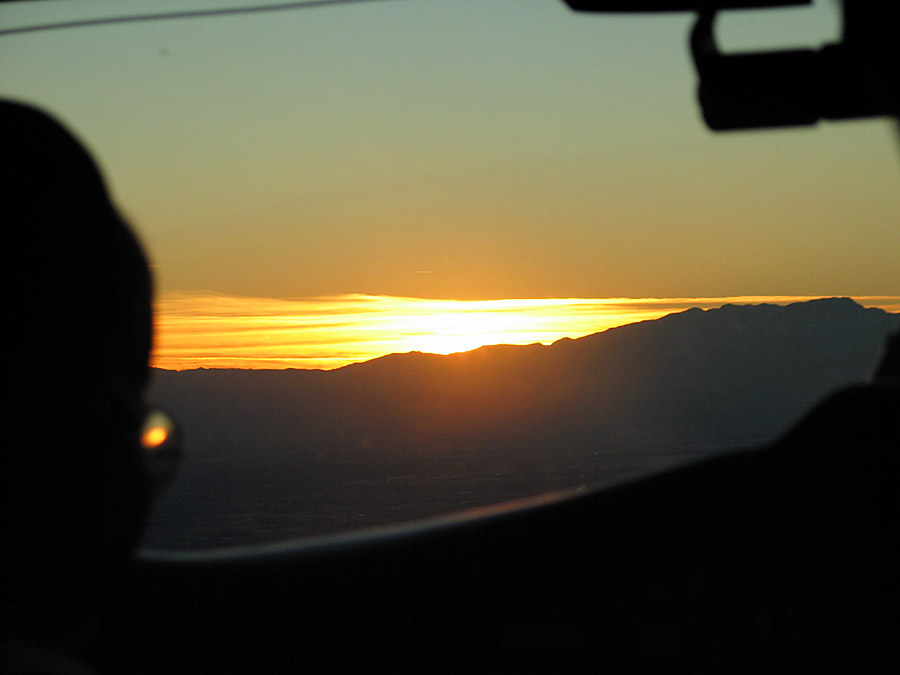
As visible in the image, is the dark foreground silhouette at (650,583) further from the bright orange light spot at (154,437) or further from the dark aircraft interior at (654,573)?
the bright orange light spot at (154,437)

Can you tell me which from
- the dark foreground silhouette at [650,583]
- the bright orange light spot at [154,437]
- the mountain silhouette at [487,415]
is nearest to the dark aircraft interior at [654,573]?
the dark foreground silhouette at [650,583]

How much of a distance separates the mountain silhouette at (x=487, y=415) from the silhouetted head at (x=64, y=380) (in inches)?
2101

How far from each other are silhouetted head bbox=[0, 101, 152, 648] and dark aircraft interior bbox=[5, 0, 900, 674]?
0.16 metres

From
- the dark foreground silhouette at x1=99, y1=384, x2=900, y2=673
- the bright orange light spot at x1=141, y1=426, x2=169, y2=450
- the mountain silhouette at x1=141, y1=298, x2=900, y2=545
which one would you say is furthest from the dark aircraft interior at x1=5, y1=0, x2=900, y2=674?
the mountain silhouette at x1=141, y1=298, x2=900, y2=545

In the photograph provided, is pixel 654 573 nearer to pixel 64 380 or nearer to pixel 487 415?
pixel 64 380

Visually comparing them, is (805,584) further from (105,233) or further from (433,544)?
(105,233)

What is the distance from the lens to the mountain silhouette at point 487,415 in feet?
219

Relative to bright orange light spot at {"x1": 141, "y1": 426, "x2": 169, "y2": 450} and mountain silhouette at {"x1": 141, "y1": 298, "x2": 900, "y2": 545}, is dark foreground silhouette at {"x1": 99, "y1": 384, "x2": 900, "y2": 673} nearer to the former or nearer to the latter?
bright orange light spot at {"x1": 141, "y1": 426, "x2": 169, "y2": 450}

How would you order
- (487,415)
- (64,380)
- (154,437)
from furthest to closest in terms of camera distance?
1. (487,415)
2. (154,437)
3. (64,380)

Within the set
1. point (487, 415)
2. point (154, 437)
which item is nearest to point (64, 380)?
point (154, 437)

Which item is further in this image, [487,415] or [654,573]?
[487,415]

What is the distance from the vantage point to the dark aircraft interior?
72cm

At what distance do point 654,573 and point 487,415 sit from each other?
97923 millimetres

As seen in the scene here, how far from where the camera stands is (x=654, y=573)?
2.56 feet
